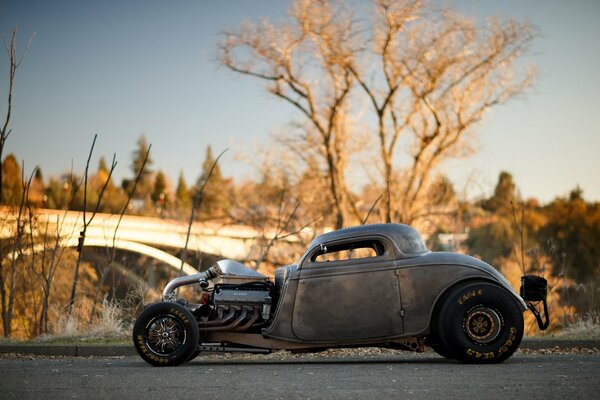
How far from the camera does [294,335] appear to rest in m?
9.70

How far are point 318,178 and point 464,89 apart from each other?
6.51 metres

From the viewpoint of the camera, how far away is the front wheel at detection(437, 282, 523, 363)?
922 cm

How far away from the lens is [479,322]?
9.33 metres

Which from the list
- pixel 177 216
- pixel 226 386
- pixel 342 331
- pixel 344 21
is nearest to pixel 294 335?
pixel 342 331

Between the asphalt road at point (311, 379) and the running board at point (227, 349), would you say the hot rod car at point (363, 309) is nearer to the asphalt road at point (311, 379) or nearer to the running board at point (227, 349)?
the running board at point (227, 349)

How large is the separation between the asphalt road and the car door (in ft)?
1.40

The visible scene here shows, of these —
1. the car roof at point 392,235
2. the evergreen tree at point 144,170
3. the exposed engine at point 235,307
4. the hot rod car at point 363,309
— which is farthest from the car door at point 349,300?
the evergreen tree at point 144,170

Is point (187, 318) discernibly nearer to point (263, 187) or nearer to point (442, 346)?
point (442, 346)

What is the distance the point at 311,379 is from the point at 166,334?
100 inches

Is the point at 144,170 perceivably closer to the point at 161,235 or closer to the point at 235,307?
the point at 161,235

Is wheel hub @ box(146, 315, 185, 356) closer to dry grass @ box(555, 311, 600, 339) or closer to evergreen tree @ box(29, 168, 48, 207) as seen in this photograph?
dry grass @ box(555, 311, 600, 339)

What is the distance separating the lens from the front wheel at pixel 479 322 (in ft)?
30.2

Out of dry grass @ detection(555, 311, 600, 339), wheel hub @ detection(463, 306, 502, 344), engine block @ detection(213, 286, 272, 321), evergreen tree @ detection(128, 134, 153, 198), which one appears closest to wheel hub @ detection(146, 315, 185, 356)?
engine block @ detection(213, 286, 272, 321)

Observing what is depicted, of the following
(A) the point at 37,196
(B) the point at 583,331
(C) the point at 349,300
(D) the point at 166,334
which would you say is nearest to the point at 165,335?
(D) the point at 166,334
